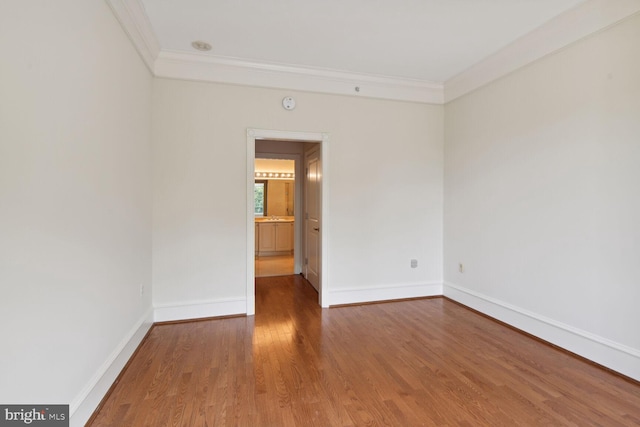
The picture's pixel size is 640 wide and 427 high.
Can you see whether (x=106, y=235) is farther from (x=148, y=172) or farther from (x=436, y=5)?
(x=436, y=5)

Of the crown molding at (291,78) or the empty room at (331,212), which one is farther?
the crown molding at (291,78)

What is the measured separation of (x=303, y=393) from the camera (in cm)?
203

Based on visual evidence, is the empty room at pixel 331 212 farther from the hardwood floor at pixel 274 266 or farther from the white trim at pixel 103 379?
the hardwood floor at pixel 274 266

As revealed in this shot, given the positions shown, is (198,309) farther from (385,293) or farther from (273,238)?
(273,238)

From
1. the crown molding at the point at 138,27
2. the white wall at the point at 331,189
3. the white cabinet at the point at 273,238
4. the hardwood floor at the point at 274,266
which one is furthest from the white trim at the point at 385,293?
the white cabinet at the point at 273,238

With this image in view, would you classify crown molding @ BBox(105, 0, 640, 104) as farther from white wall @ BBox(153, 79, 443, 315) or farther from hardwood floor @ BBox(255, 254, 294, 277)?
hardwood floor @ BBox(255, 254, 294, 277)

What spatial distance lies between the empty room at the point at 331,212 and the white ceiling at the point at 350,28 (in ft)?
0.08

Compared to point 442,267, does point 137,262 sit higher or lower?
higher

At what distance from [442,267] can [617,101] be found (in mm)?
2546

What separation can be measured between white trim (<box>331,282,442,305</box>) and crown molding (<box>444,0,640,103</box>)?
2544 mm

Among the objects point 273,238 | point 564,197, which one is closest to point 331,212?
point 564,197

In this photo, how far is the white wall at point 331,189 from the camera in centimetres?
322

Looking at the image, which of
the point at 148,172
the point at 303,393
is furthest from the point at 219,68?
the point at 303,393

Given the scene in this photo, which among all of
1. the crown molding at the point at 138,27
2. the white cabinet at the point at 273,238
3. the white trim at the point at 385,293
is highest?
the crown molding at the point at 138,27
